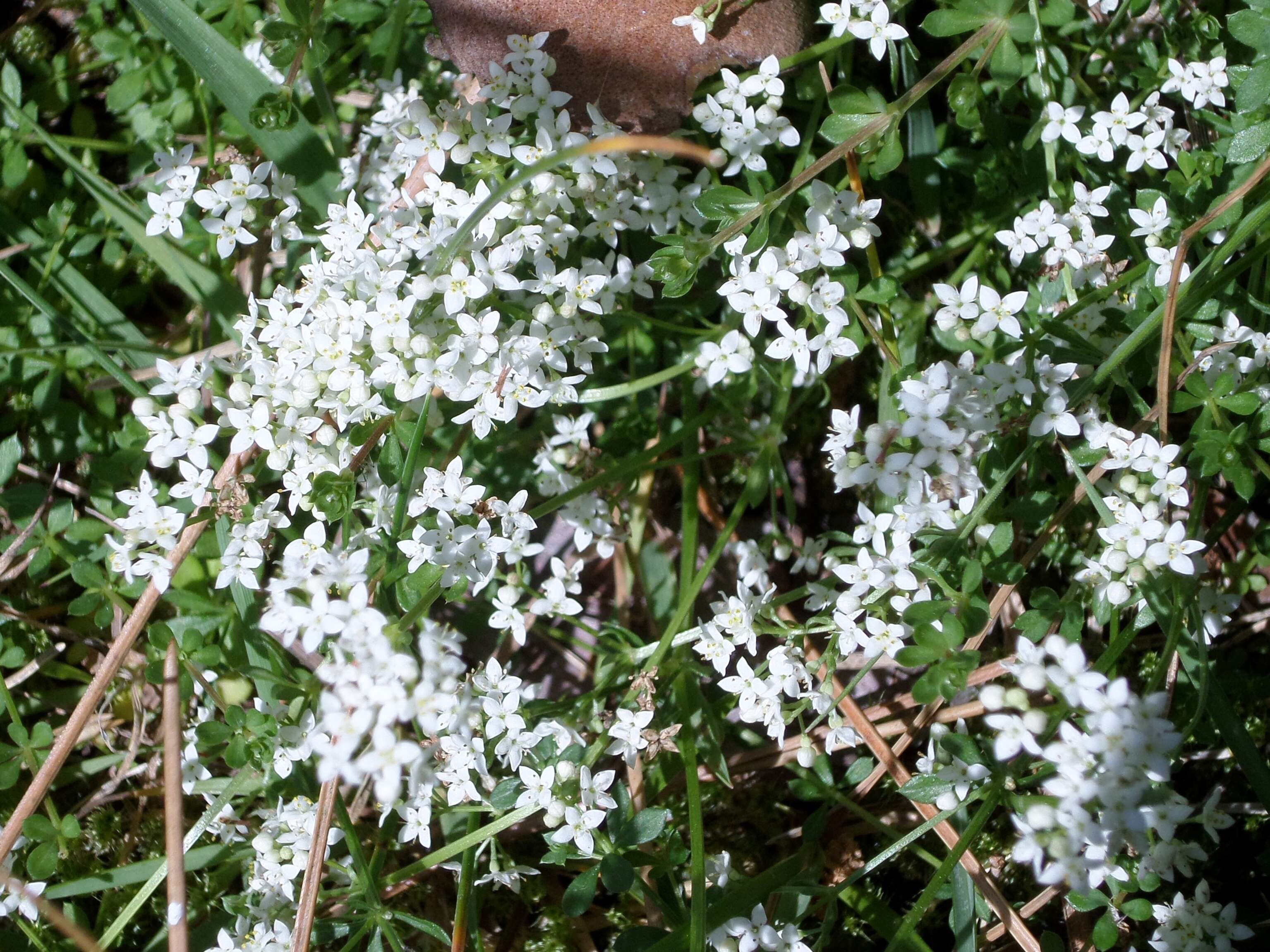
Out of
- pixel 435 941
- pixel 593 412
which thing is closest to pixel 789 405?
pixel 593 412

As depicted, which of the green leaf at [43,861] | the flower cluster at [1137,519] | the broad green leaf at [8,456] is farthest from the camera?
the broad green leaf at [8,456]

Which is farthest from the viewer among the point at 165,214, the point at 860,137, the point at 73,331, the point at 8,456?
the point at 8,456

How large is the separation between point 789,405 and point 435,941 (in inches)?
79.1

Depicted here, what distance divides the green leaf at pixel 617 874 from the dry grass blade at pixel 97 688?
1413 millimetres

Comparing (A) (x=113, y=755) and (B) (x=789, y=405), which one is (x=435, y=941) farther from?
(B) (x=789, y=405)

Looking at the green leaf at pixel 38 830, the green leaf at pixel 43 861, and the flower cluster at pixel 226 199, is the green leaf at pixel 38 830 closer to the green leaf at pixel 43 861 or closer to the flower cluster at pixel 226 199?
the green leaf at pixel 43 861

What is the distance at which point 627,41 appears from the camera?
9.30 feet

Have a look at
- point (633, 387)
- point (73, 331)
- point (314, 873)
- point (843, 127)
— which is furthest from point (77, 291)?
point (843, 127)

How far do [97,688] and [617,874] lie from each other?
155 centimetres

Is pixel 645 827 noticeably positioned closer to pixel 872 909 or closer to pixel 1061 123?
pixel 872 909

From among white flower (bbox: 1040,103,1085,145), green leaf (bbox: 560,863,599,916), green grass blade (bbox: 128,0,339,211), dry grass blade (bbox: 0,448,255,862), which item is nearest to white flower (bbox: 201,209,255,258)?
green grass blade (bbox: 128,0,339,211)

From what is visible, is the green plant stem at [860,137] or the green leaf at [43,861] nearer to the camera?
the green plant stem at [860,137]

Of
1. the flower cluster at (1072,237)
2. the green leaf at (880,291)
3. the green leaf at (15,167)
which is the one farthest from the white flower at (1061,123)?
the green leaf at (15,167)

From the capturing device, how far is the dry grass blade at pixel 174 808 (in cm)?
245
